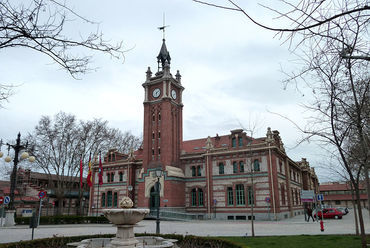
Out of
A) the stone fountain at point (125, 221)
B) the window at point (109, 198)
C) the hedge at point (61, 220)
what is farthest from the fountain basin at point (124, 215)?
the window at point (109, 198)

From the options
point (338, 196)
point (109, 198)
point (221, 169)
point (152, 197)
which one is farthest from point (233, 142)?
point (338, 196)

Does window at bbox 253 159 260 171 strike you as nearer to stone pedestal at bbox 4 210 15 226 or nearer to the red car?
the red car

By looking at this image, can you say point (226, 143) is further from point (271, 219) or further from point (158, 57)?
point (158, 57)

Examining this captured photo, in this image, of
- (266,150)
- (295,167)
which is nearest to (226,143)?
(266,150)

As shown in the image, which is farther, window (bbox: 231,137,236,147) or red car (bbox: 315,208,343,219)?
window (bbox: 231,137,236,147)

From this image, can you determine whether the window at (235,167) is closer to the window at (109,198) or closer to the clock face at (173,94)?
the clock face at (173,94)

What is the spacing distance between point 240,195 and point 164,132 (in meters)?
13.1

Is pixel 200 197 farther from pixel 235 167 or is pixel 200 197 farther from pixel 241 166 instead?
pixel 241 166

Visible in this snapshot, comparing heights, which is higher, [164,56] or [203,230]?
[164,56]

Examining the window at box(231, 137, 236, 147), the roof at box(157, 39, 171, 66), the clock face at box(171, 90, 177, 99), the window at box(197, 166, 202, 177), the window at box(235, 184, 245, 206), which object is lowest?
the window at box(235, 184, 245, 206)

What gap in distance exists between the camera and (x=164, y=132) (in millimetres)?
37375

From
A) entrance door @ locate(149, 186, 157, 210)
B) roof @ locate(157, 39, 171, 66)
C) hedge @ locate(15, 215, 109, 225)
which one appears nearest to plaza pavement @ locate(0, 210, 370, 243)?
hedge @ locate(15, 215, 109, 225)

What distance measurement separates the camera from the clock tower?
35438mm

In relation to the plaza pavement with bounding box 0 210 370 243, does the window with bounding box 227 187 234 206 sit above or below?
above
